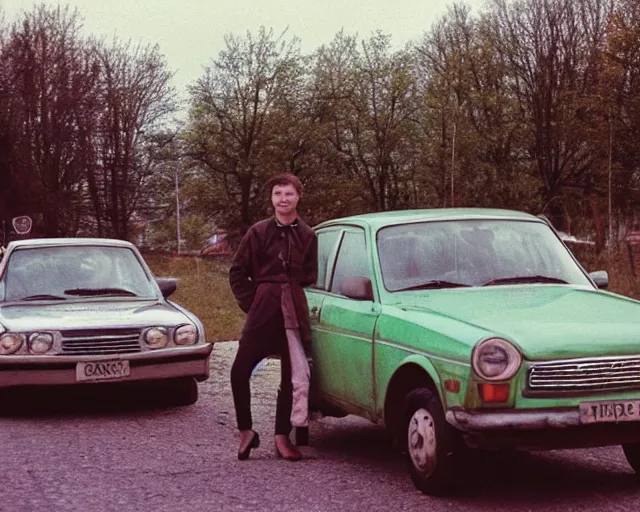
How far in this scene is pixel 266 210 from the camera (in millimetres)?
59281

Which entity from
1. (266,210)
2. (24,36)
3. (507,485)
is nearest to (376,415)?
(507,485)

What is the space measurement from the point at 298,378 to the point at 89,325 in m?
2.68

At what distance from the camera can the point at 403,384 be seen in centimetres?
608

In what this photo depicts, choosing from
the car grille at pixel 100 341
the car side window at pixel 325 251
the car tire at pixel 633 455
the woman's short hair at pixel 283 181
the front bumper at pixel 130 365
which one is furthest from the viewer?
the car grille at pixel 100 341

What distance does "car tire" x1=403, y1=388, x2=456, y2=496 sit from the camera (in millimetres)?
5512

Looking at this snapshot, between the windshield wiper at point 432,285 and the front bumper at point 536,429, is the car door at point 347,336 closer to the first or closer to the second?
the windshield wiper at point 432,285

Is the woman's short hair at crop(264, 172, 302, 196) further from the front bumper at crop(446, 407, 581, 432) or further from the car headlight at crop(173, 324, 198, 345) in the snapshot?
the car headlight at crop(173, 324, 198, 345)

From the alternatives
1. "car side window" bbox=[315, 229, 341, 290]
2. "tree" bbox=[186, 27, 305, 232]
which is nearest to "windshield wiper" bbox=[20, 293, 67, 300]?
"car side window" bbox=[315, 229, 341, 290]

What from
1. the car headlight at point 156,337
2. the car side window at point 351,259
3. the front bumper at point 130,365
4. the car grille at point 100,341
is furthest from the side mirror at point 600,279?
the car grille at point 100,341

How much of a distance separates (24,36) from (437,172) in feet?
66.7

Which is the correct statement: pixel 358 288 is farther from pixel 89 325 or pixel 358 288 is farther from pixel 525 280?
pixel 89 325

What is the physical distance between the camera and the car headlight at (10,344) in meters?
8.68

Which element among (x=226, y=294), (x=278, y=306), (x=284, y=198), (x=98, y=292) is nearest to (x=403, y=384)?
(x=278, y=306)

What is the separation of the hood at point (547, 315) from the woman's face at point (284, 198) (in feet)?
3.27
